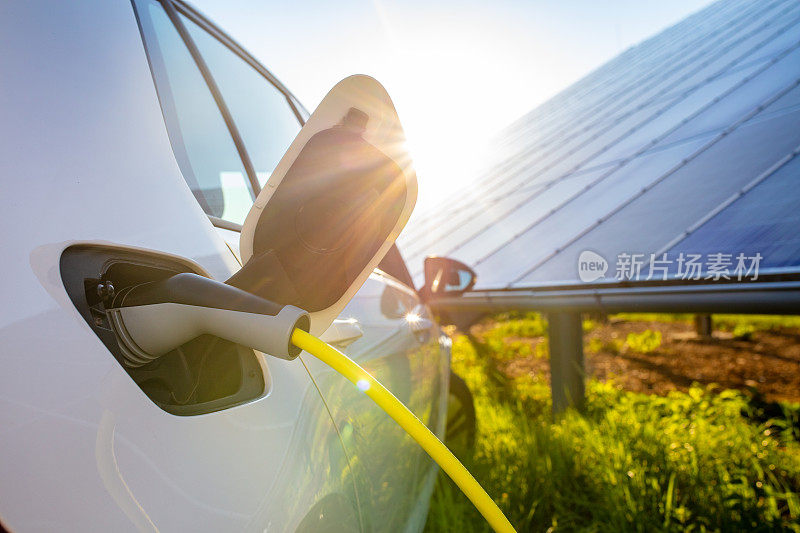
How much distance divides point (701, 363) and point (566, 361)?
254 centimetres

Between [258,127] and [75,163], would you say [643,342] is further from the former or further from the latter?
[75,163]

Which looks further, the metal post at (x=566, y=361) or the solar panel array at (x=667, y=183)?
the metal post at (x=566, y=361)

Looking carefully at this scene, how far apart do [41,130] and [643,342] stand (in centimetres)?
617

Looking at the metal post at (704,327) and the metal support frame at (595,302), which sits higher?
the metal post at (704,327)

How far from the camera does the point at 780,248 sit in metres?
2.11

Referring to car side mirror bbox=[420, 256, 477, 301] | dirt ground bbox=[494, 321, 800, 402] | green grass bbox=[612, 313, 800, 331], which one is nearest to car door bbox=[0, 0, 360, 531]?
car side mirror bbox=[420, 256, 477, 301]

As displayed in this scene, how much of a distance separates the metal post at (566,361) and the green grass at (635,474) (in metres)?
0.20

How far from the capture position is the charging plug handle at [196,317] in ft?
1.65

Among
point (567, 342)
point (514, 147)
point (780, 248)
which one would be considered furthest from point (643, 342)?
point (514, 147)

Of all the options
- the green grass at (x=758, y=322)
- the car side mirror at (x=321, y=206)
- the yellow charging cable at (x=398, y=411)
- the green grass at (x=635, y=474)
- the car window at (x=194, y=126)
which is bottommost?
the green grass at (x=635, y=474)

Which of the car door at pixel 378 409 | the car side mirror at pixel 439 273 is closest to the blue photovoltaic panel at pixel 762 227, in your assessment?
the car side mirror at pixel 439 273

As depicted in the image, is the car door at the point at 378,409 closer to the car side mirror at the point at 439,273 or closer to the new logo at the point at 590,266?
the car side mirror at the point at 439,273

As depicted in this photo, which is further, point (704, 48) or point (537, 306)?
point (704, 48)

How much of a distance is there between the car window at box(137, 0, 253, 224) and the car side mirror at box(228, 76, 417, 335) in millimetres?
400
